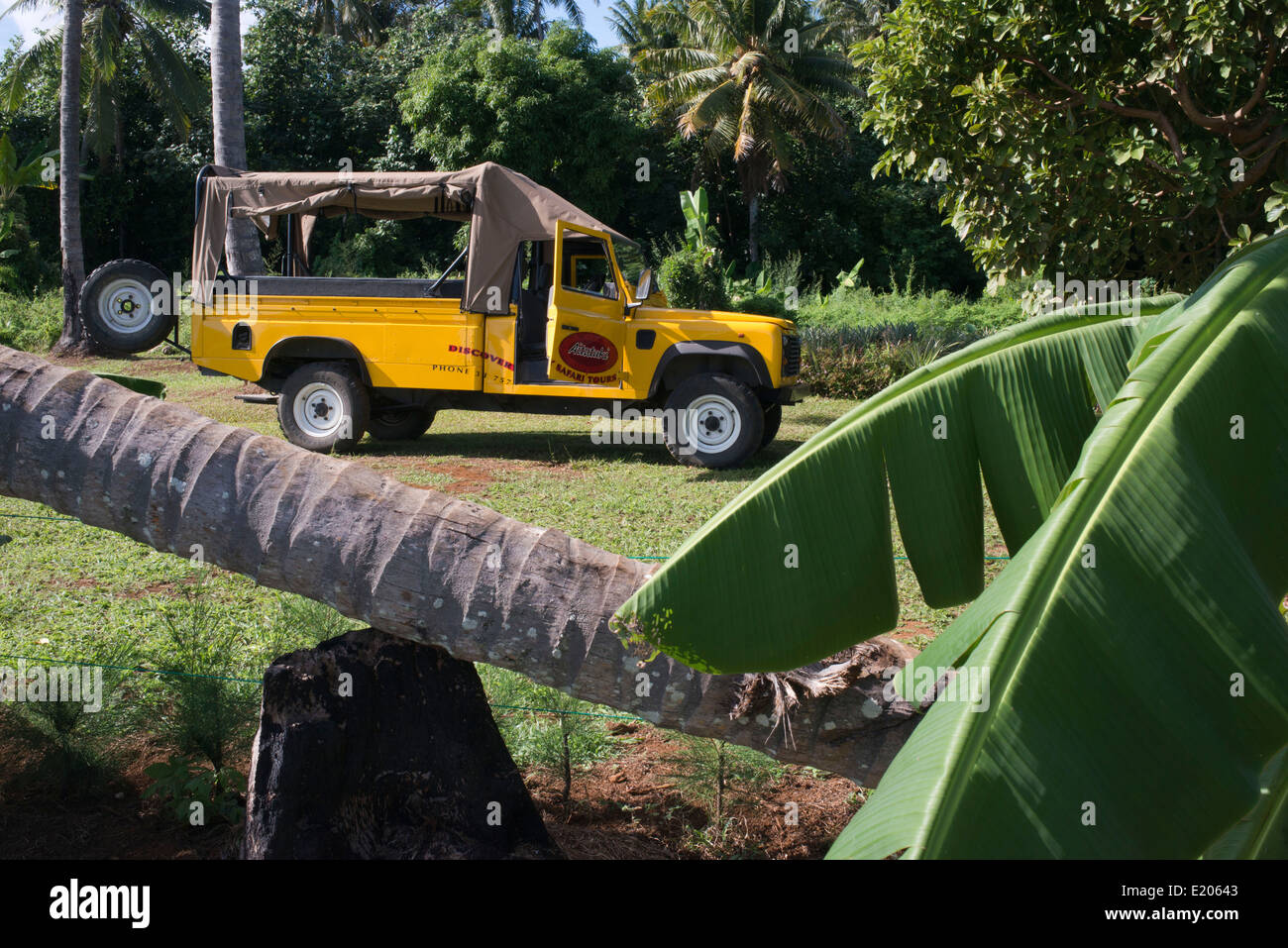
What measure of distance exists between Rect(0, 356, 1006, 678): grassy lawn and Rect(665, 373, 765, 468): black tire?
0.70 feet

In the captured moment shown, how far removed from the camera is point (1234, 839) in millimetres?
1936

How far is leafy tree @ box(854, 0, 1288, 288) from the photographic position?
5.29 metres

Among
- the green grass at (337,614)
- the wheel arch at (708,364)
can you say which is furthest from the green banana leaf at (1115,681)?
the wheel arch at (708,364)

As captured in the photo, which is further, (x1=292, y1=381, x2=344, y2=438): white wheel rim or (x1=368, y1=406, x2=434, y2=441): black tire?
(x1=368, y1=406, x2=434, y2=441): black tire

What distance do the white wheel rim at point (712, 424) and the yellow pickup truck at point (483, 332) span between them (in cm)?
1

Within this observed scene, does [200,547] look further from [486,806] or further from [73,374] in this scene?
[486,806]

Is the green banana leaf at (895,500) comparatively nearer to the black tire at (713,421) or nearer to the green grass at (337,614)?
the green grass at (337,614)

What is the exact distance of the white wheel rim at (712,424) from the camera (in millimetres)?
10469

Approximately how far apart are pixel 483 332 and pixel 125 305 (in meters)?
3.37

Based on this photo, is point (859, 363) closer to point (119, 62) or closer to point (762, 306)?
point (762, 306)

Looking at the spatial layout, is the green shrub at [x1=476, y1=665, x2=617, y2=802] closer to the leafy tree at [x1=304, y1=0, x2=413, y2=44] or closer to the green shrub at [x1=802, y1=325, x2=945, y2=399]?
the green shrub at [x1=802, y1=325, x2=945, y2=399]

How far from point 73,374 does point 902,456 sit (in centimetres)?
235

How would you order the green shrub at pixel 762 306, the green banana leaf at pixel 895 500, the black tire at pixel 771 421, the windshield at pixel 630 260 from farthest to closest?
the green shrub at pixel 762 306 < the windshield at pixel 630 260 < the black tire at pixel 771 421 < the green banana leaf at pixel 895 500

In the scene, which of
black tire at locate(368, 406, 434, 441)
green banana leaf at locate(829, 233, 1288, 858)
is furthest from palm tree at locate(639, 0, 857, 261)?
green banana leaf at locate(829, 233, 1288, 858)
